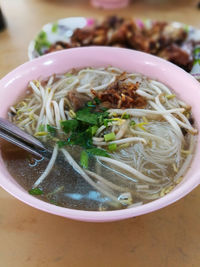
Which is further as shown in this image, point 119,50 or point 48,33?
point 48,33

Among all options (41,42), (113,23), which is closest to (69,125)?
(41,42)

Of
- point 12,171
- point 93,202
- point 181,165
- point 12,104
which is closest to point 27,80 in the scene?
point 12,104

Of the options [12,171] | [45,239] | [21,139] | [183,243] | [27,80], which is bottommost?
[183,243]

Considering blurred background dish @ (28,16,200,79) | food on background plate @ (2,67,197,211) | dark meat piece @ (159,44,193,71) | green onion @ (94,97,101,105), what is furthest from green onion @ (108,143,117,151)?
blurred background dish @ (28,16,200,79)

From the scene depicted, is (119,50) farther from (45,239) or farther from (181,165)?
(45,239)

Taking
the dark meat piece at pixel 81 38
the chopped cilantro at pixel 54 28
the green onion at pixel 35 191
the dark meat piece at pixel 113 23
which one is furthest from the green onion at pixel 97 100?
the dark meat piece at pixel 113 23

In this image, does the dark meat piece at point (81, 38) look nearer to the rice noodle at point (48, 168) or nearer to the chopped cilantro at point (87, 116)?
the chopped cilantro at point (87, 116)
